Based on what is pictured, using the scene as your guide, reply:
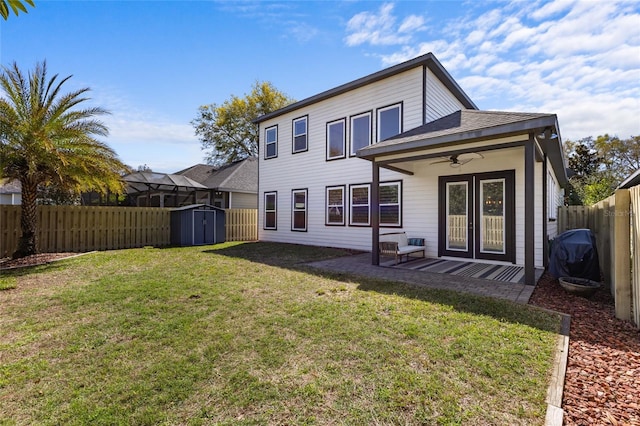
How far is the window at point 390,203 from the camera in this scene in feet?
32.8

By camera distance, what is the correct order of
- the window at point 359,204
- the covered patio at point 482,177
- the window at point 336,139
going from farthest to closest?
the window at point 336,139
the window at point 359,204
the covered patio at point 482,177

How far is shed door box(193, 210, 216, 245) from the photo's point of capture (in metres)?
13.1

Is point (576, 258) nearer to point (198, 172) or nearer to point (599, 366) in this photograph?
point (599, 366)

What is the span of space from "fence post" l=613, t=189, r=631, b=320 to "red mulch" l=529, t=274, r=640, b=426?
224 mm

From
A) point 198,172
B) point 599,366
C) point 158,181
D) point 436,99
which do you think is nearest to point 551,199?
point 436,99

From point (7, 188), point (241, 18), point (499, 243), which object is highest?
point (241, 18)

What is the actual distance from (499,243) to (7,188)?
3319 cm

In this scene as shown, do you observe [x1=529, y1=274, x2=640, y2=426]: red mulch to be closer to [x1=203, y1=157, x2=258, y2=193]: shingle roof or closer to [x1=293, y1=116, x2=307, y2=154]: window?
[x1=293, y1=116, x2=307, y2=154]: window

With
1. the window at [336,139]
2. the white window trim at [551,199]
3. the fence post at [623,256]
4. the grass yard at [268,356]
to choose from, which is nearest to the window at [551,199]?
the white window trim at [551,199]

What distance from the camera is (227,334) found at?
3539mm

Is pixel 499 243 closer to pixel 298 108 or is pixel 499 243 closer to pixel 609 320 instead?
pixel 609 320

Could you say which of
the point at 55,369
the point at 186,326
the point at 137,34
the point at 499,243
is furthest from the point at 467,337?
the point at 137,34

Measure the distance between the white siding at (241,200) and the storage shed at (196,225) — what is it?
5650 millimetres

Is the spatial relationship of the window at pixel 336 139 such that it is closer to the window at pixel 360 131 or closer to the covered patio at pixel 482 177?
the window at pixel 360 131
